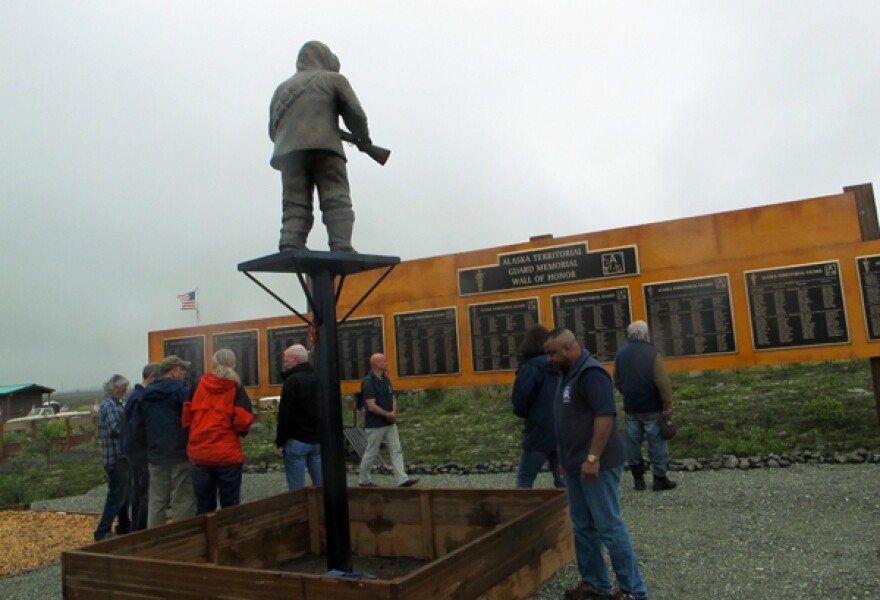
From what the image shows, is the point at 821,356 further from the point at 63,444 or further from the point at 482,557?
the point at 63,444

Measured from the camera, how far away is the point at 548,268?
984 centimetres

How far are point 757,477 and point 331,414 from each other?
543 centimetres

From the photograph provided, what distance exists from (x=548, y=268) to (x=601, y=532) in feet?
20.9

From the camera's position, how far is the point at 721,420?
955 cm

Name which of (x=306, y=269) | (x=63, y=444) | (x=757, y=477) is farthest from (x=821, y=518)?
(x=63, y=444)

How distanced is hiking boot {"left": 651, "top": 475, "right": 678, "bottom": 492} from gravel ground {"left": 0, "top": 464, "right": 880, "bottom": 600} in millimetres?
116

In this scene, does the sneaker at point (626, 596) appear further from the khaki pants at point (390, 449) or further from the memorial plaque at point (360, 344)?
the memorial plaque at point (360, 344)

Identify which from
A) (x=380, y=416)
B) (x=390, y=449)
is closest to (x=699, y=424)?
(x=390, y=449)

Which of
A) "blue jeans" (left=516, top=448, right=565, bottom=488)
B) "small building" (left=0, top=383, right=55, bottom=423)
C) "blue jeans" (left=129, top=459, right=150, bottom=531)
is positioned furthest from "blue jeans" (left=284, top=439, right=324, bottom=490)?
"small building" (left=0, top=383, right=55, bottom=423)

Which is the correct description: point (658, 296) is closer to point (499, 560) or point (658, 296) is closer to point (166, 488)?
point (499, 560)

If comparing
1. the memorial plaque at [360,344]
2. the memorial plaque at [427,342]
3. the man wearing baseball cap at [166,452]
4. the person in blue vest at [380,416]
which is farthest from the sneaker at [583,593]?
the memorial plaque at [360,344]

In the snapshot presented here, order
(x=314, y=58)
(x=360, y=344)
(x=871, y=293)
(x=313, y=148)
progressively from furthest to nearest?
(x=360, y=344)
(x=871, y=293)
(x=314, y=58)
(x=313, y=148)

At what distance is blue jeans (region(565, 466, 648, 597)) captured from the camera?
3.76 meters

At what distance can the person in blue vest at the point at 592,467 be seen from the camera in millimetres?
3758
